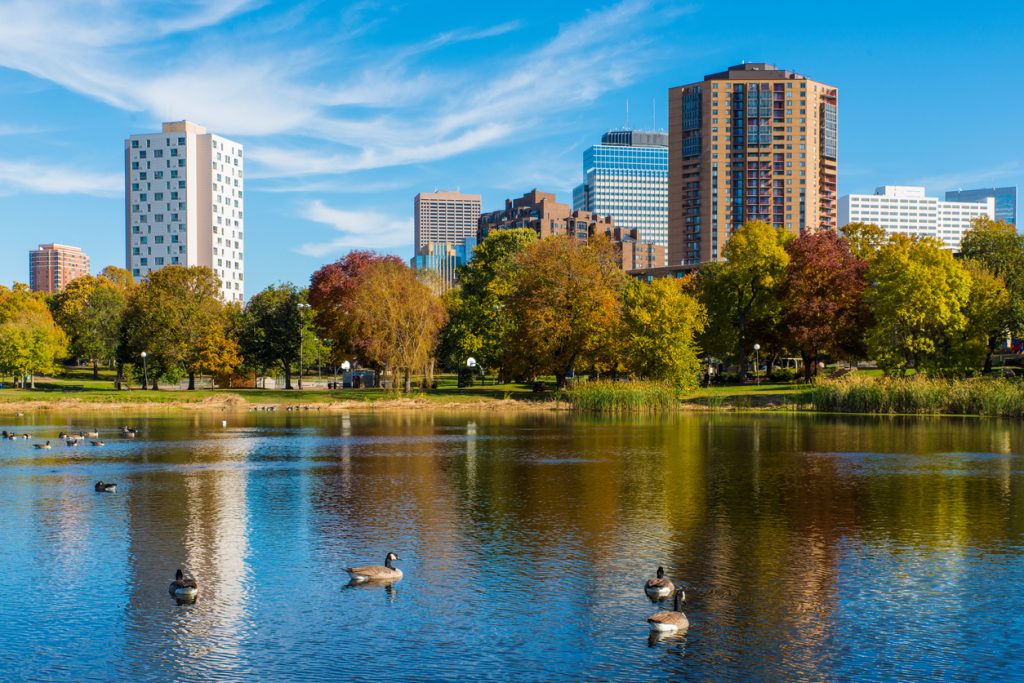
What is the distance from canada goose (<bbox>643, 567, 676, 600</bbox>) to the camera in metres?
19.8

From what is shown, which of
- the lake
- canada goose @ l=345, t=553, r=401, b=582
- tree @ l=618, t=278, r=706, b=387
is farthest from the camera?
tree @ l=618, t=278, r=706, b=387

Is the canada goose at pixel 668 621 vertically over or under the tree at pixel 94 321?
under

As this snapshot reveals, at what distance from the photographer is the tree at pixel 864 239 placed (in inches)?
4451

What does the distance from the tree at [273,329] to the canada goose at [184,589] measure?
101599mm

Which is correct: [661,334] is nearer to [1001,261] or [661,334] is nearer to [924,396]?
[924,396]

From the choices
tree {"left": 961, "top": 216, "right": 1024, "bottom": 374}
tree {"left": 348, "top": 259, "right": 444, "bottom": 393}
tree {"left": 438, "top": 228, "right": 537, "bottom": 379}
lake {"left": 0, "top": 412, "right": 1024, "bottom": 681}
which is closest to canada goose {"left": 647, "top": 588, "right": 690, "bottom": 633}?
lake {"left": 0, "top": 412, "right": 1024, "bottom": 681}

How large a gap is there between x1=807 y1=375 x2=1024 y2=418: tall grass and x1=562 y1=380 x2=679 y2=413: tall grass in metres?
14.2

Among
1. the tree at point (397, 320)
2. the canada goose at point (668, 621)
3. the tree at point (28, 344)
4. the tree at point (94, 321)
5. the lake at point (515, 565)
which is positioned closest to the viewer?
the lake at point (515, 565)

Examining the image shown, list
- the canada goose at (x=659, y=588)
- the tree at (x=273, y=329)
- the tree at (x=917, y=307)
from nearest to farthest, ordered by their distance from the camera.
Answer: the canada goose at (x=659, y=588) → the tree at (x=917, y=307) → the tree at (x=273, y=329)

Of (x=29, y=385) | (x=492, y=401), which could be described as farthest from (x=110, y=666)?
(x=29, y=385)

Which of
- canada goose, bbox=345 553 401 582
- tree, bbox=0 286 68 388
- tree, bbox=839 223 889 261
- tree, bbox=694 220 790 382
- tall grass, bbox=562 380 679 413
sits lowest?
canada goose, bbox=345 553 401 582

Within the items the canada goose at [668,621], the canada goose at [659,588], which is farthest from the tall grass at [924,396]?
the canada goose at [668,621]

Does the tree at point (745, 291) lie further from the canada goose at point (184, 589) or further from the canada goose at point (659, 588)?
the canada goose at point (184, 589)

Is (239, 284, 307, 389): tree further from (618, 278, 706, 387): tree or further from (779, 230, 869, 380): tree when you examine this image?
(779, 230, 869, 380): tree
